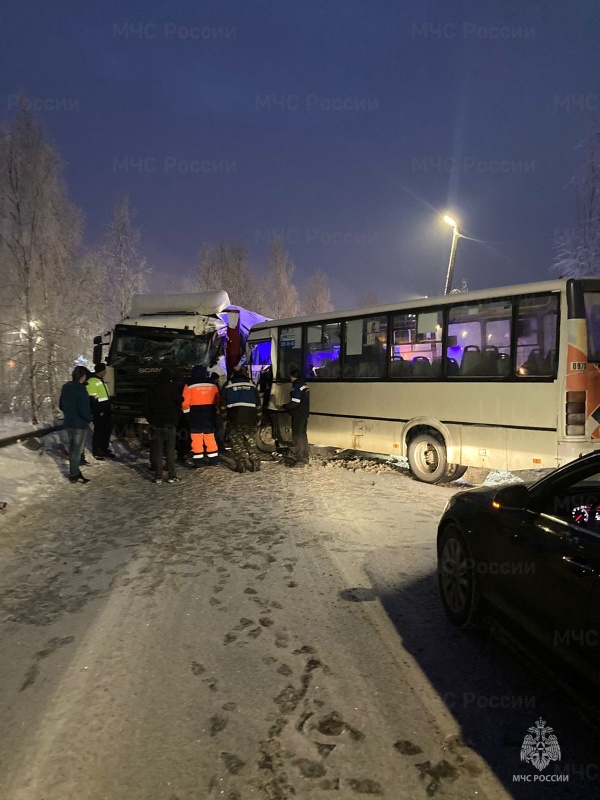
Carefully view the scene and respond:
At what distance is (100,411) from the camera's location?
35.7 ft

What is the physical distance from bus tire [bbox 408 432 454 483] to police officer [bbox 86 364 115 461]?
635 centimetres

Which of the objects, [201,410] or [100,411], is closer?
[201,410]

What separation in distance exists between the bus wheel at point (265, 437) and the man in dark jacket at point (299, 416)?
69.7 inches

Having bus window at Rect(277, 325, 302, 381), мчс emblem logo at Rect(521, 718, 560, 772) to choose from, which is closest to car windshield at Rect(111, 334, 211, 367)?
bus window at Rect(277, 325, 302, 381)

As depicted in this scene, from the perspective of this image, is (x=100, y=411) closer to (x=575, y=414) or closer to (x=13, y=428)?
(x=13, y=428)

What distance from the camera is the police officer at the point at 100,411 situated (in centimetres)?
1066

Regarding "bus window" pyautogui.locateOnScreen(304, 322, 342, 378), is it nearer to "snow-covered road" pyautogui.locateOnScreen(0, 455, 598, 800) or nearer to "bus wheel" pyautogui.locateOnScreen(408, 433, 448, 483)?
"bus wheel" pyautogui.locateOnScreen(408, 433, 448, 483)

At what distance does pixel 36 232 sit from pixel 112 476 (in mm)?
13151

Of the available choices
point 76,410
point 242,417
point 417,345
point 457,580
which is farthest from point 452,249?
point 457,580

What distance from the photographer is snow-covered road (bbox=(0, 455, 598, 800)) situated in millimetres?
2404

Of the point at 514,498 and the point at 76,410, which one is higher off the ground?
the point at 76,410

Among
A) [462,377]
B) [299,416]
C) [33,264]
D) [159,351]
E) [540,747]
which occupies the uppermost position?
[33,264]

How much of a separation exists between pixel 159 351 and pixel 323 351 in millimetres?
4112

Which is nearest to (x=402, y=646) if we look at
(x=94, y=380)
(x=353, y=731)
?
(x=353, y=731)
